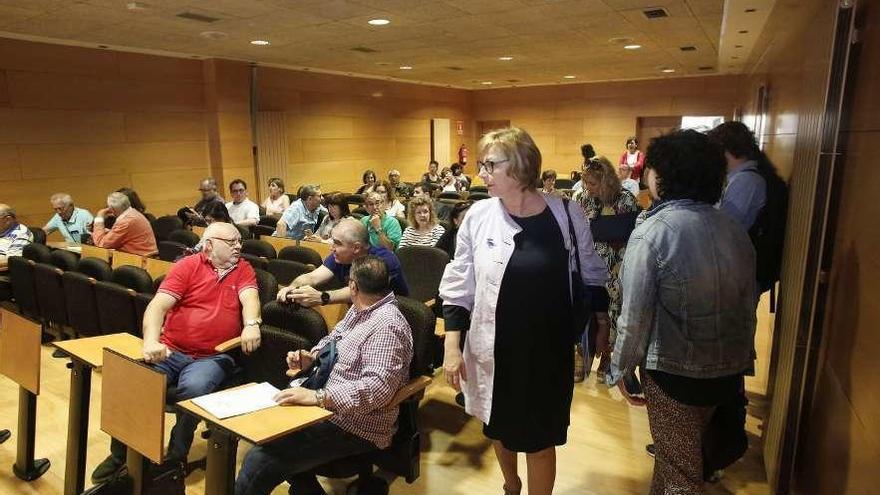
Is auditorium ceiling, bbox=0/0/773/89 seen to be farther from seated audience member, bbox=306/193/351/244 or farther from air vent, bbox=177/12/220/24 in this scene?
seated audience member, bbox=306/193/351/244

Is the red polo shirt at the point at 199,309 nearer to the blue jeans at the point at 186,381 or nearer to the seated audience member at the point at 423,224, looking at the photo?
the blue jeans at the point at 186,381

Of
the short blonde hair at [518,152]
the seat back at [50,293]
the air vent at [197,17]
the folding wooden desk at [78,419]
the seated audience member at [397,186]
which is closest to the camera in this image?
the short blonde hair at [518,152]

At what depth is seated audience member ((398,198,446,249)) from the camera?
509cm

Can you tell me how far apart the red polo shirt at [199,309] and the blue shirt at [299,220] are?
3.63 meters

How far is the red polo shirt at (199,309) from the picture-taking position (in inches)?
123

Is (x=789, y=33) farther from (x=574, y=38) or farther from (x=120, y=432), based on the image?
(x=120, y=432)

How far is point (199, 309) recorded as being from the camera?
3.14 metres

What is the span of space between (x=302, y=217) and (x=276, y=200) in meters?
1.85

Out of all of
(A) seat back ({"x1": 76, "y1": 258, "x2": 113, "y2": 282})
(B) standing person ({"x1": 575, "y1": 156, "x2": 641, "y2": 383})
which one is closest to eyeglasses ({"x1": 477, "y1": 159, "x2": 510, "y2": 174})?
(B) standing person ({"x1": 575, "y1": 156, "x2": 641, "y2": 383})

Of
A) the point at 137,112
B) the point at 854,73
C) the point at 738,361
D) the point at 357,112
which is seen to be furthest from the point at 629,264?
the point at 357,112

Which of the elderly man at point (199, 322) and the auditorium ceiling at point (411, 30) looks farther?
the auditorium ceiling at point (411, 30)

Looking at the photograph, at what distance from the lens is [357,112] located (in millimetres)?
12711

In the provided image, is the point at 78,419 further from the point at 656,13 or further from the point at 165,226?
the point at 656,13

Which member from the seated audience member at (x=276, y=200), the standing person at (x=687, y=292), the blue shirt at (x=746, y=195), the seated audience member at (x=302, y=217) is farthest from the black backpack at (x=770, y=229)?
the seated audience member at (x=276, y=200)
